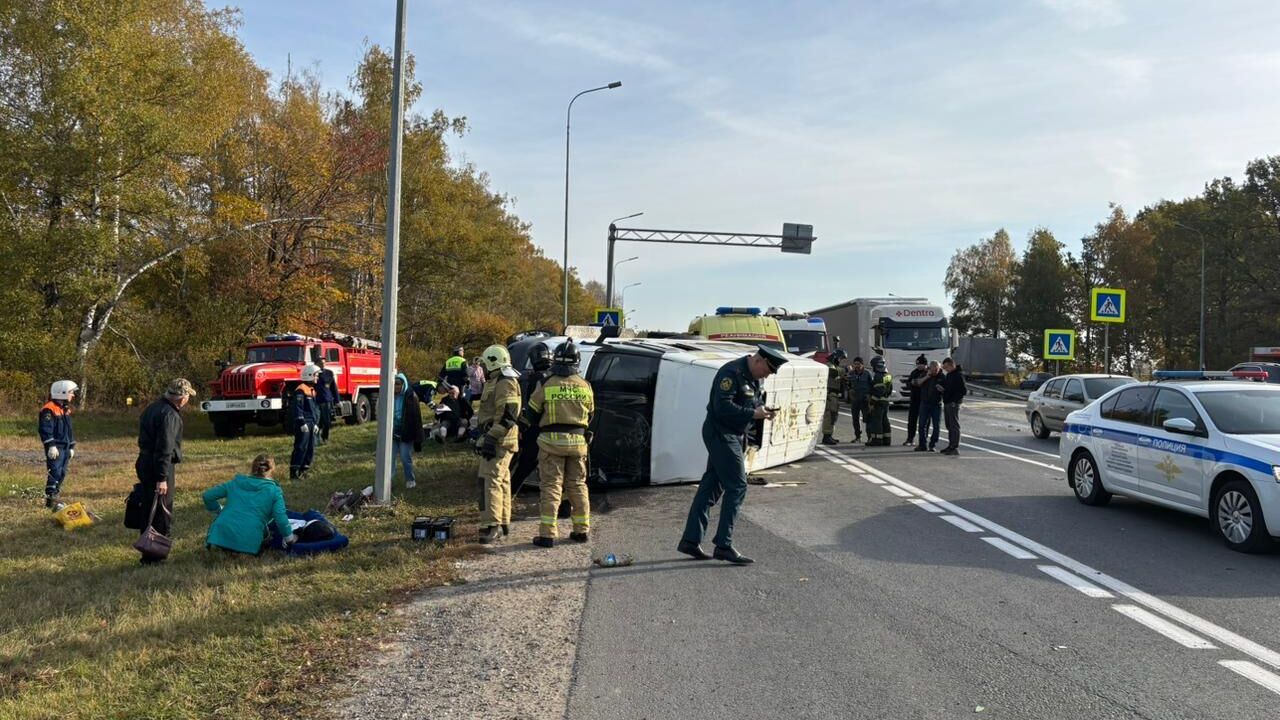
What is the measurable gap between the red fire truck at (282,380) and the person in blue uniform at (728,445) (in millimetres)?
11555

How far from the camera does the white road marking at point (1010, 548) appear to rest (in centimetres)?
715

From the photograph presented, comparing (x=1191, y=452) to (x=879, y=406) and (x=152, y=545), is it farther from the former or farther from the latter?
(x=152, y=545)

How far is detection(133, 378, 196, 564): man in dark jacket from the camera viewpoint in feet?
24.7

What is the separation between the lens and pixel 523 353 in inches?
582

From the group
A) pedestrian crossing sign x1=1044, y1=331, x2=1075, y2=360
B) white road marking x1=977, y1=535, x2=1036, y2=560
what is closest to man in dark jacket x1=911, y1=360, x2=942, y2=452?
white road marking x1=977, y1=535, x2=1036, y2=560

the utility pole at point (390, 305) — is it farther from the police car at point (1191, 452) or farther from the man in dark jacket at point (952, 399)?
the man in dark jacket at point (952, 399)

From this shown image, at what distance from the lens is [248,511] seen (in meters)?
7.25

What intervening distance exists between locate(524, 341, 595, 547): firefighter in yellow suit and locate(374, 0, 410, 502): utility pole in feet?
7.43

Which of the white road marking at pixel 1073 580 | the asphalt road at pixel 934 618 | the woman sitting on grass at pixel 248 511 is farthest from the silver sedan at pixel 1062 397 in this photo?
the woman sitting on grass at pixel 248 511

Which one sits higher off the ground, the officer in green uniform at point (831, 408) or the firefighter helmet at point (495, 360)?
the firefighter helmet at point (495, 360)

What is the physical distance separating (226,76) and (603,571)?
2196 cm

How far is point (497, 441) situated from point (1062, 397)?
14145mm

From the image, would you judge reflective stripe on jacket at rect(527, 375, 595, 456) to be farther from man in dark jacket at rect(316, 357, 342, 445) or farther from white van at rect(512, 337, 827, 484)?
man in dark jacket at rect(316, 357, 342, 445)

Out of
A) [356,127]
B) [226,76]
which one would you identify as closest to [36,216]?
[226,76]
